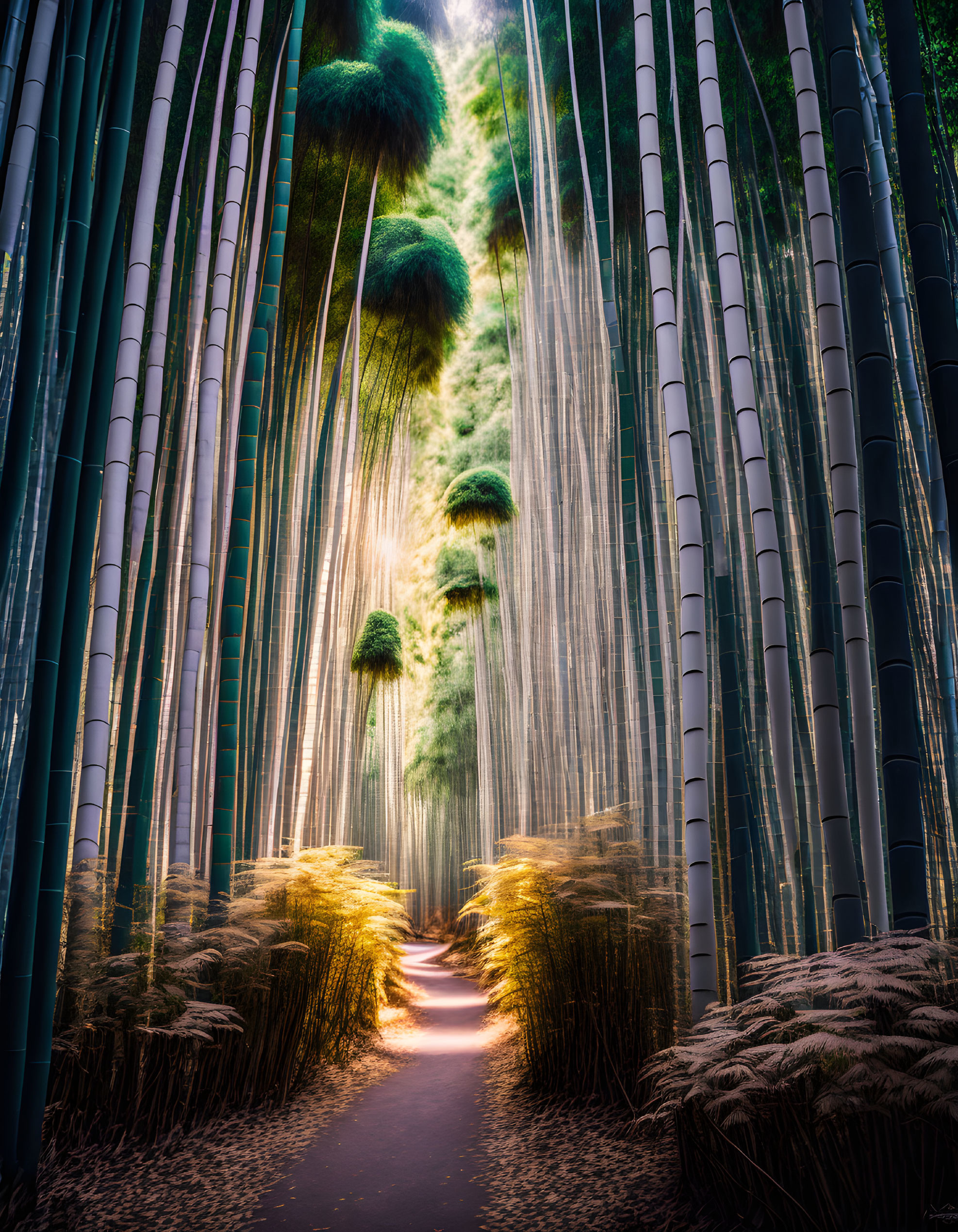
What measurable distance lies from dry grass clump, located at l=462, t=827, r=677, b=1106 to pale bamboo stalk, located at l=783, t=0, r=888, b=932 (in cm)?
104

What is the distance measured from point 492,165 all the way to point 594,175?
3.53m

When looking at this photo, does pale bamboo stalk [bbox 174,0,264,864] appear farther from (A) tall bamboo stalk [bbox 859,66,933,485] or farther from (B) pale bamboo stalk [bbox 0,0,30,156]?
(A) tall bamboo stalk [bbox 859,66,933,485]

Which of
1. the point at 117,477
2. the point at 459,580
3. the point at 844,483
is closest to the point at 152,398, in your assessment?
the point at 117,477

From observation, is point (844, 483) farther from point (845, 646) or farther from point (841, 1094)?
point (841, 1094)

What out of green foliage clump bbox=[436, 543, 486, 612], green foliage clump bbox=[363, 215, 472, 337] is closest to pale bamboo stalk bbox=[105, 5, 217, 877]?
green foliage clump bbox=[363, 215, 472, 337]

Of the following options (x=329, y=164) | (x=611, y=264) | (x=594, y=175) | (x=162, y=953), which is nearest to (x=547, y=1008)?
(x=162, y=953)

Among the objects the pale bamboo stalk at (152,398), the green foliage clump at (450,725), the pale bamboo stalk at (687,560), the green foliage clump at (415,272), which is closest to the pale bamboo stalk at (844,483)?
the pale bamboo stalk at (687,560)

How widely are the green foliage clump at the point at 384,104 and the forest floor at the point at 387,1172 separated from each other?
5514 mm

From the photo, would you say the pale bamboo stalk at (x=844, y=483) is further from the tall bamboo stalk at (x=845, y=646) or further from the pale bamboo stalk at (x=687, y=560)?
the pale bamboo stalk at (x=687, y=560)

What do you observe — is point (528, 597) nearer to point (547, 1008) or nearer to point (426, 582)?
point (547, 1008)

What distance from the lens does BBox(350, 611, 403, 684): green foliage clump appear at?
8.33 m

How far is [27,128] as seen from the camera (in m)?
2.04

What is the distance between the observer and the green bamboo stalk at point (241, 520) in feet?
9.77

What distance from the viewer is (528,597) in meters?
→ 5.77
